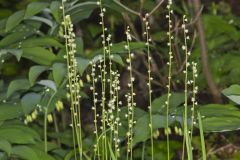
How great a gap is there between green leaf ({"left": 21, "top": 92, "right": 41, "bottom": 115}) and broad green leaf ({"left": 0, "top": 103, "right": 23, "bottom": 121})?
0.06ft

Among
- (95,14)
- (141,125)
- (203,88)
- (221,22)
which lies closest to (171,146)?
(203,88)

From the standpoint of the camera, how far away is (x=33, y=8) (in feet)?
5.44

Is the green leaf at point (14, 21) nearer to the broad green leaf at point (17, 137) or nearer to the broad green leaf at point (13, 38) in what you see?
the broad green leaf at point (13, 38)

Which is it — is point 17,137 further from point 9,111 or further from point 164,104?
point 164,104

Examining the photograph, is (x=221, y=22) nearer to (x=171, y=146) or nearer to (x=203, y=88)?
(x=203, y=88)

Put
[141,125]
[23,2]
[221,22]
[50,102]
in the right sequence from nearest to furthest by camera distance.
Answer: [141,125] → [50,102] → [221,22] → [23,2]

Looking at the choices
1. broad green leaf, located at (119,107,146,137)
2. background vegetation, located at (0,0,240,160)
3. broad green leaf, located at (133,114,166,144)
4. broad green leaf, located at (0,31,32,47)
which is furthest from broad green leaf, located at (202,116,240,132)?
broad green leaf, located at (0,31,32,47)

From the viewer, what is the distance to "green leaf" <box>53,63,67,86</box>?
1.54 m

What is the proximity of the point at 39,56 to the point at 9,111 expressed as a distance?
182 mm

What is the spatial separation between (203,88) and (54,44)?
0.81 m

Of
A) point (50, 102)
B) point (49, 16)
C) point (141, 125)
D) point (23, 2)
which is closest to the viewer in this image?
point (141, 125)

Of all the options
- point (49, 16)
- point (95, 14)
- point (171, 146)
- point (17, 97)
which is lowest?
point (171, 146)

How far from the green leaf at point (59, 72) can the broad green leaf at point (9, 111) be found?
142 millimetres

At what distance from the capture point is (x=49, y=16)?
2014mm
